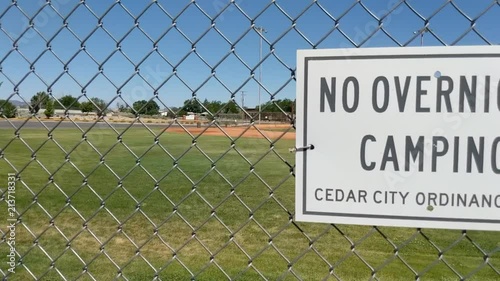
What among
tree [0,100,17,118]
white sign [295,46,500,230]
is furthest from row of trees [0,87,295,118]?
white sign [295,46,500,230]

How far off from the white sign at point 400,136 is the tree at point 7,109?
1.57 metres

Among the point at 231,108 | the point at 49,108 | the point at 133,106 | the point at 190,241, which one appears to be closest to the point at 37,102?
the point at 49,108

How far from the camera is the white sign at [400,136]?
1.37 m

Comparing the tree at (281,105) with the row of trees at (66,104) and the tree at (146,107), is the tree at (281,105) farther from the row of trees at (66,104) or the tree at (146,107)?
the row of trees at (66,104)

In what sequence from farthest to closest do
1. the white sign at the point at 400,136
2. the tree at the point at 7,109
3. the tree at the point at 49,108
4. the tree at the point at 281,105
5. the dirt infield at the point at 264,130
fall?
the tree at the point at 7,109 < the tree at the point at 49,108 < the dirt infield at the point at 264,130 < the tree at the point at 281,105 < the white sign at the point at 400,136

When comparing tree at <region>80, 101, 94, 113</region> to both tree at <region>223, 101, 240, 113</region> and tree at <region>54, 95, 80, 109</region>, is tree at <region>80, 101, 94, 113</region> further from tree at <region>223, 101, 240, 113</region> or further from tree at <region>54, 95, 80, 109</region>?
tree at <region>223, 101, 240, 113</region>

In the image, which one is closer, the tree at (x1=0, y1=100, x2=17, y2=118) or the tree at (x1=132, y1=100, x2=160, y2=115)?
the tree at (x1=132, y1=100, x2=160, y2=115)

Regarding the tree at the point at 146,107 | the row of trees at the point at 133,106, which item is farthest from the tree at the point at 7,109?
the tree at the point at 146,107

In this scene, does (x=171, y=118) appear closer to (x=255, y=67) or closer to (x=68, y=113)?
(x=255, y=67)

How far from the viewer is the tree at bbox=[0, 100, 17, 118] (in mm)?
2133

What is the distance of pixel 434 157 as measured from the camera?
1398 millimetres

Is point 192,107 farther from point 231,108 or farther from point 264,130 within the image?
point 264,130

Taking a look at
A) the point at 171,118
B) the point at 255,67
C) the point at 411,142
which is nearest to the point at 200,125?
the point at 171,118

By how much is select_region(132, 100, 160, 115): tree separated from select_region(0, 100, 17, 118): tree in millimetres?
815
